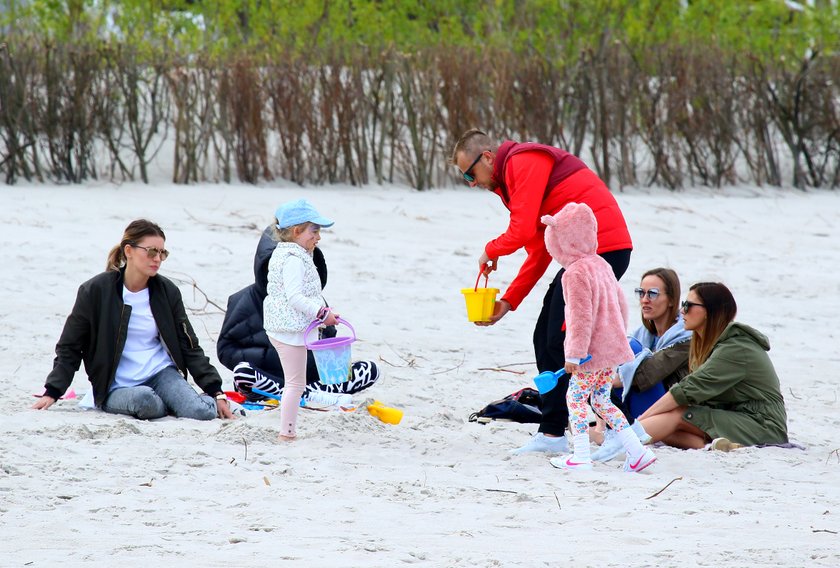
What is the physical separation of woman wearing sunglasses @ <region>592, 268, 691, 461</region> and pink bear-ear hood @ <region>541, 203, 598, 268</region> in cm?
95

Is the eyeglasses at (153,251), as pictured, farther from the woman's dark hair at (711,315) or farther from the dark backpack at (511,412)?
the woman's dark hair at (711,315)

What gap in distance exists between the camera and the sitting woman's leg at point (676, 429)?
4.77 metres

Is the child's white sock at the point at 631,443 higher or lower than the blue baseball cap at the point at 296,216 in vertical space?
lower

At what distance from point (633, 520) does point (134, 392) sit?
226cm

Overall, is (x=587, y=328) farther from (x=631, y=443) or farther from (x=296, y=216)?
(x=296, y=216)

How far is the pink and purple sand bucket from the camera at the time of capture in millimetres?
4422

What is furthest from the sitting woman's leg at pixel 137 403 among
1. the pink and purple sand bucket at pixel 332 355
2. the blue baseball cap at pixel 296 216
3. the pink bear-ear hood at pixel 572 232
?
the pink bear-ear hood at pixel 572 232

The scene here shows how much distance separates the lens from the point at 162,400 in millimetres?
4977

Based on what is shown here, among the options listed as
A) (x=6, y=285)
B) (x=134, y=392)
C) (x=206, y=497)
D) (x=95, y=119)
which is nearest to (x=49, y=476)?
(x=206, y=497)

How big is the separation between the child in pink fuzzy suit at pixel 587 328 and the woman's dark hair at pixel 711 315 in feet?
2.16

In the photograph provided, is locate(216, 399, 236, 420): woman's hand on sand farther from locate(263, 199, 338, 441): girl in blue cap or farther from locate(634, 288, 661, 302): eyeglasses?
locate(634, 288, 661, 302): eyeglasses

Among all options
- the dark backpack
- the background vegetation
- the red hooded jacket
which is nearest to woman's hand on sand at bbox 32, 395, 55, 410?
the dark backpack

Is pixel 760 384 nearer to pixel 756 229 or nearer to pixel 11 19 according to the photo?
pixel 756 229

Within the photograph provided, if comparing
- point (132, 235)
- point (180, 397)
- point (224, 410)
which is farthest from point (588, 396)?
point (132, 235)
